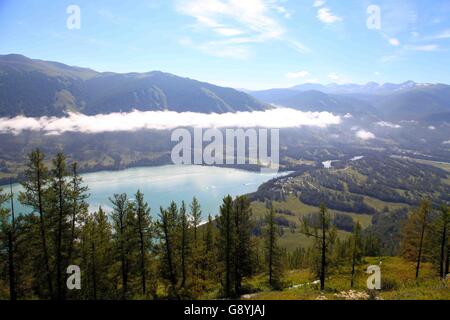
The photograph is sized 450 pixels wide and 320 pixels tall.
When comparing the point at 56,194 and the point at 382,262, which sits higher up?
the point at 56,194

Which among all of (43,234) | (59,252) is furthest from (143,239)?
(43,234)

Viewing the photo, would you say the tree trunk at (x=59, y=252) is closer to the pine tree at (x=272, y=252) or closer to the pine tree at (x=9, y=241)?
the pine tree at (x=9, y=241)

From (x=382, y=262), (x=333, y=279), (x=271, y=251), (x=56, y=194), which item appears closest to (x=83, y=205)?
(x=56, y=194)

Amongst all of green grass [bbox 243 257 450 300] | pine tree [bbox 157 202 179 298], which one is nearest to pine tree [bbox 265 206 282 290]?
green grass [bbox 243 257 450 300]

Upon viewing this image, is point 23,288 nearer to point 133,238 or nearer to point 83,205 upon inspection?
point 83,205

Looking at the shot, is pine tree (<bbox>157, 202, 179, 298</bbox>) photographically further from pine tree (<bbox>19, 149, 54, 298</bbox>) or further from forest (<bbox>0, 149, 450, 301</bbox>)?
pine tree (<bbox>19, 149, 54, 298</bbox>)

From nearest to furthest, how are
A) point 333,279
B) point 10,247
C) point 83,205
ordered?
point 10,247
point 83,205
point 333,279
